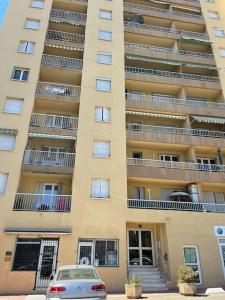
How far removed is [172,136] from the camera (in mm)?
22812

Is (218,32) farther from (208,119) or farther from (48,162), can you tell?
(48,162)

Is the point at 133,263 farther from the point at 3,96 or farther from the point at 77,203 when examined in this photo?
the point at 3,96

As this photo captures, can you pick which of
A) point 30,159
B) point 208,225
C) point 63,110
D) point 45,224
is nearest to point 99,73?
point 63,110

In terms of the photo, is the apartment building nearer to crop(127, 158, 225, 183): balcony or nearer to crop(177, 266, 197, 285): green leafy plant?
crop(127, 158, 225, 183): balcony

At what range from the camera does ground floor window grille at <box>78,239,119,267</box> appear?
16797mm

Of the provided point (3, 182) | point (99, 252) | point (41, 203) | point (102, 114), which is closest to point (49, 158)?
point (41, 203)

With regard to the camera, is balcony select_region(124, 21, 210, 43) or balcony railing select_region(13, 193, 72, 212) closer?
balcony railing select_region(13, 193, 72, 212)

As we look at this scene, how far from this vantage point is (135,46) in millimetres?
27750

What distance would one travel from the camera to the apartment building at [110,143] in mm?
17000

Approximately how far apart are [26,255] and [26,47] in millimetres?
18743

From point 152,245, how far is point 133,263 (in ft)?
6.58

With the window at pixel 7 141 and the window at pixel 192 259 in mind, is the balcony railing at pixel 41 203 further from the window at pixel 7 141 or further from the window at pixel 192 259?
the window at pixel 192 259

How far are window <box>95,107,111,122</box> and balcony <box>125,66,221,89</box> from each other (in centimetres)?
490

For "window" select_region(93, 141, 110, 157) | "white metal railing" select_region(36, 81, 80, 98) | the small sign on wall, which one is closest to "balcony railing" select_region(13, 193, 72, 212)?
the small sign on wall
